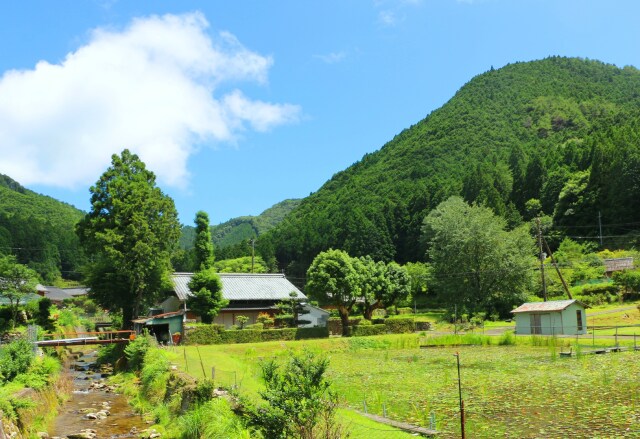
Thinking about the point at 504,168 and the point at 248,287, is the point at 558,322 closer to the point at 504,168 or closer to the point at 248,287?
the point at 248,287

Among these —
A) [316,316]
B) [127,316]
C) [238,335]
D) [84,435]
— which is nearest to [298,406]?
[84,435]

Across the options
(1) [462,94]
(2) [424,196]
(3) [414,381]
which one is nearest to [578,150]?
(2) [424,196]

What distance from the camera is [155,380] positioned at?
20000 millimetres

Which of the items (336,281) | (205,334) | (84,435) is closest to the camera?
(84,435)

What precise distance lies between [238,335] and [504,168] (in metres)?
78.4

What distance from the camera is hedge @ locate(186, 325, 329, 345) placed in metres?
32.7

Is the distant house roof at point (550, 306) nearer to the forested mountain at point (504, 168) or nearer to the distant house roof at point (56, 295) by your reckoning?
the forested mountain at point (504, 168)

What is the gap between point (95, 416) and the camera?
17641 mm

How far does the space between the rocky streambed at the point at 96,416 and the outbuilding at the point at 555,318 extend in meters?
25.8

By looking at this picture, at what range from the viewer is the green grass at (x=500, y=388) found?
10794 millimetres

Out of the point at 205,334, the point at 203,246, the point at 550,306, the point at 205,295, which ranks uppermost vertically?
the point at 203,246

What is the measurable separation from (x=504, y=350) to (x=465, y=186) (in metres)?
66.6

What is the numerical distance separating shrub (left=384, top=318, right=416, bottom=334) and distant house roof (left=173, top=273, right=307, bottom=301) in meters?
10.7

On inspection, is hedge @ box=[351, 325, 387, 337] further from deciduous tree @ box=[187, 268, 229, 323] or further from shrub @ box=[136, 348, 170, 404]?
shrub @ box=[136, 348, 170, 404]
